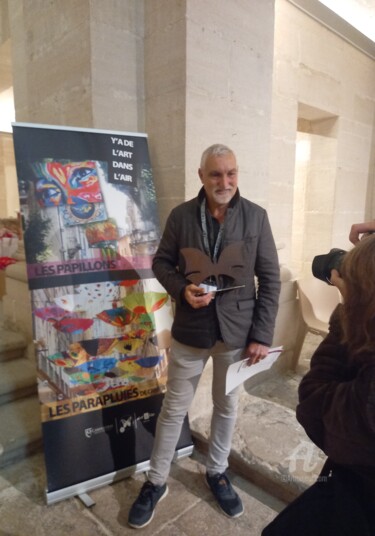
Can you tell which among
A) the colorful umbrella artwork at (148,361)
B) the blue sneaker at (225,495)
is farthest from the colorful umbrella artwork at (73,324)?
the blue sneaker at (225,495)

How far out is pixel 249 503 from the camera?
6.00 ft

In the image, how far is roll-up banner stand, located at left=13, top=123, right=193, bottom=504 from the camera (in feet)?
5.96

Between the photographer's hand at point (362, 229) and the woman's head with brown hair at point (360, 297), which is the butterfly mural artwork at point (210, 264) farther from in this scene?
the woman's head with brown hair at point (360, 297)

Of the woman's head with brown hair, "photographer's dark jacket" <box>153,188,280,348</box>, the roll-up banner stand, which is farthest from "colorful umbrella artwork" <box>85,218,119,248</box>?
the woman's head with brown hair

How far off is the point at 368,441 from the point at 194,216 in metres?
1.08

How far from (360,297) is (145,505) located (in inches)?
56.3

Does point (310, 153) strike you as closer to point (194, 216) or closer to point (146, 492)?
point (194, 216)

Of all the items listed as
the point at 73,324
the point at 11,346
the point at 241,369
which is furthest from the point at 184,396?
the point at 11,346

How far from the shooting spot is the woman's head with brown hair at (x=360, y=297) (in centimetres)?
77

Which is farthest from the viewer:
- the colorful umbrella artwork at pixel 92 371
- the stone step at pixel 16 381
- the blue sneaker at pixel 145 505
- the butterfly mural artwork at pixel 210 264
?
the stone step at pixel 16 381

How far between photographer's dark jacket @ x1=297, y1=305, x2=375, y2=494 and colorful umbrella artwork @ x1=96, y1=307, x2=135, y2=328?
124 centimetres

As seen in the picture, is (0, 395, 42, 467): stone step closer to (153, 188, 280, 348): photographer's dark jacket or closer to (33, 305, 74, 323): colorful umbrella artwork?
(33, 305, 74, 323): colorful umbrella artwork

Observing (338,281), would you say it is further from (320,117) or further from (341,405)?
(320,117)

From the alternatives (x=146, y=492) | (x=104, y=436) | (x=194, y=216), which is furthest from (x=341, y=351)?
(x=104, y=436)
